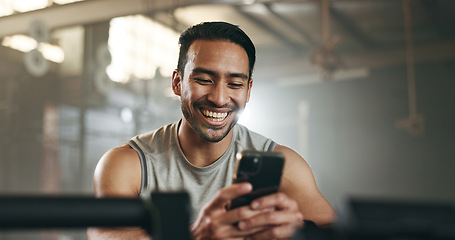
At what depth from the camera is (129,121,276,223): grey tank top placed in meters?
1.01

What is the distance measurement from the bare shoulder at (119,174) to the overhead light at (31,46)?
147 cm

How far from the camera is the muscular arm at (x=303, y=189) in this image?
3.35ft

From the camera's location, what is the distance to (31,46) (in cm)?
223

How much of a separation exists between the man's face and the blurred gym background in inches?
63.8

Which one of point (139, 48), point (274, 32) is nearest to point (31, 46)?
point (139, 48)

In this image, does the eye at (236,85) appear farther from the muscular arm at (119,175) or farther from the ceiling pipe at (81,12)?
the ceiling pipe at (81,12)

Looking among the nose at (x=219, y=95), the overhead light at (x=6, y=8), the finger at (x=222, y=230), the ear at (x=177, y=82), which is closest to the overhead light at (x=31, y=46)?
the overhead light at (x=6, y=8)

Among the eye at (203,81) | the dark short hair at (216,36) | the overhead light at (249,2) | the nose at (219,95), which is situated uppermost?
the overhead light at (249,2)

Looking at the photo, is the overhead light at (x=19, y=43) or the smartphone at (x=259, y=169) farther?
the overhead light at (x=19, y=43)

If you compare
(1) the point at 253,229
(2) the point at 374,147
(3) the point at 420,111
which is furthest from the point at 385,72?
(1) the point at 253,229

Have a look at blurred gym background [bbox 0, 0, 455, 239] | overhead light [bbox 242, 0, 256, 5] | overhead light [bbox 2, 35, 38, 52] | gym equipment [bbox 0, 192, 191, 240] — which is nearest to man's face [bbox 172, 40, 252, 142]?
gym equipment [bbox 0, 192, 191, 240]

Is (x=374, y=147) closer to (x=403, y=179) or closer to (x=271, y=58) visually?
(x=403, y=179)

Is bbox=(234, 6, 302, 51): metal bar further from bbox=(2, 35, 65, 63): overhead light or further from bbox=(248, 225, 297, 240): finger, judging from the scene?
bbox=(248, 225, 297, 240): finger

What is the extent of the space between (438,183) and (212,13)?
79.7 inches
